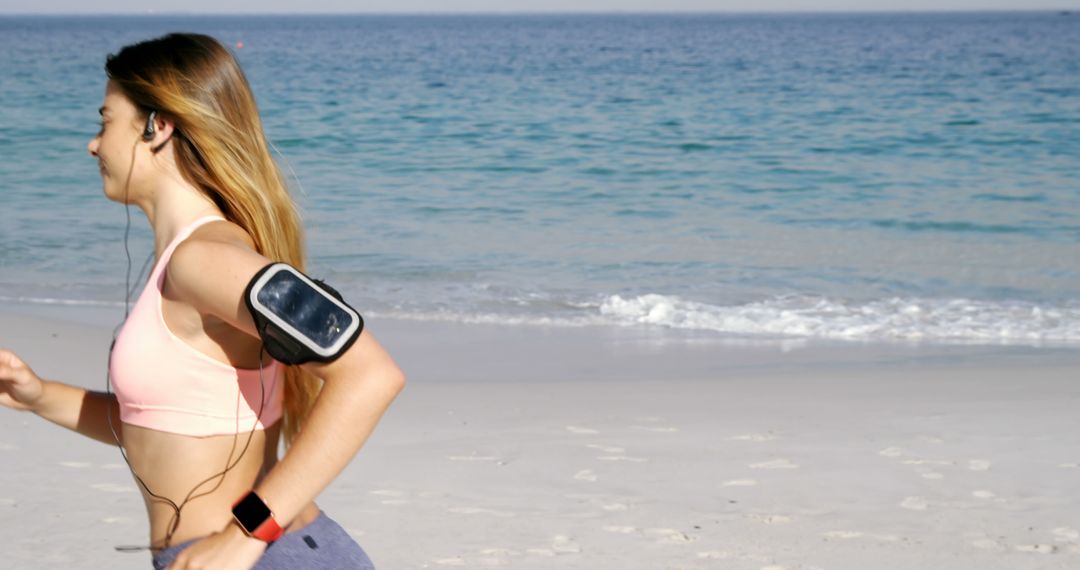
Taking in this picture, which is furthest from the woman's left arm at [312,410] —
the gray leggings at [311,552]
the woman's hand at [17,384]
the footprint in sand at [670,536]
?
the footprint in sand at [670,536]

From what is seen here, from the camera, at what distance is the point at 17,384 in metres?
2.04

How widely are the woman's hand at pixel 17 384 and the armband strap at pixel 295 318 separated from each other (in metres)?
0.62

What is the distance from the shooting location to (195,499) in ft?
5.84

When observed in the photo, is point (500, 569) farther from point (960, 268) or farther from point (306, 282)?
point (960, 268)

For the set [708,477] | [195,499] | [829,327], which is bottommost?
[829,327]

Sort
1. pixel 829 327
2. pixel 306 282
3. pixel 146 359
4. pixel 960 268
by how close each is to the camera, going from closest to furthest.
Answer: pixel 306 282, pixel 146 359, pixel 829 327, pixel 960 268

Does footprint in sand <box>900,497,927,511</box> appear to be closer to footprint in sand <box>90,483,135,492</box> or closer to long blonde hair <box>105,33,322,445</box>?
footprint in sand <box>90,483,135,492</box>

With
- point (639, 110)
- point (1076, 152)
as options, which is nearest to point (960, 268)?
point (1076, 152)

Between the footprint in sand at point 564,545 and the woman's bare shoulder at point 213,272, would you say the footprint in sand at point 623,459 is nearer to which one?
the footprint in sand at point 564,545

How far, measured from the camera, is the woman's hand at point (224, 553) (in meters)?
1.60

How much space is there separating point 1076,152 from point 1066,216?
5890 mm

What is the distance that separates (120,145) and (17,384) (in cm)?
49

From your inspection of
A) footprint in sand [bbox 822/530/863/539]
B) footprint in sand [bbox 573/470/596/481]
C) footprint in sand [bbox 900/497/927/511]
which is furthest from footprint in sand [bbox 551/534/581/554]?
footprint in sand [bbox 900/497/927/511]

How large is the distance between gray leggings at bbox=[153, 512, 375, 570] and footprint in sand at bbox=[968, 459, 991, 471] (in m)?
3.41
